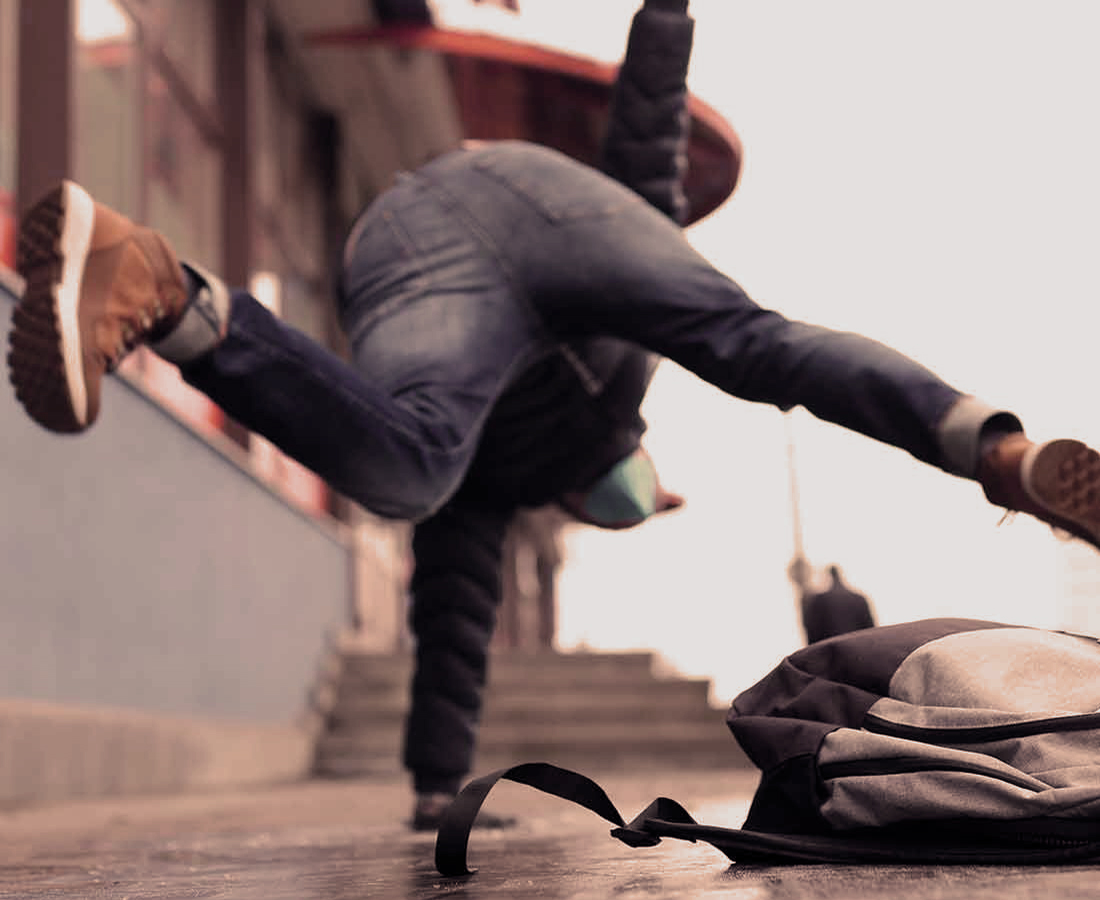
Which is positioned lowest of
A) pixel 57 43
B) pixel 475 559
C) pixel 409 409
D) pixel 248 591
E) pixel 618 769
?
pixel 618 769

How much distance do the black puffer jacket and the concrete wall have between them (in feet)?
7.37

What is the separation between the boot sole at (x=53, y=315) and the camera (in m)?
1.80

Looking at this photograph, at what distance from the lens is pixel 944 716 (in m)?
1.49

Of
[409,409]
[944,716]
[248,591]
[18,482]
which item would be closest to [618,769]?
[248,591]

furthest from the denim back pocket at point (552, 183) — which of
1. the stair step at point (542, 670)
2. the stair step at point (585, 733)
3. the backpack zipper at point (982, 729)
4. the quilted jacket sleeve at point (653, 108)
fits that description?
the stair step at point (542, 670)

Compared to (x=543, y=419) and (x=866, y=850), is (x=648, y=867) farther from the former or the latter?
(x=543, y=419)

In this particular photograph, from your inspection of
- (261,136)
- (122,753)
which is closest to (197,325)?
(122,753)

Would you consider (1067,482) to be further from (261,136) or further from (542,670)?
(261,136)

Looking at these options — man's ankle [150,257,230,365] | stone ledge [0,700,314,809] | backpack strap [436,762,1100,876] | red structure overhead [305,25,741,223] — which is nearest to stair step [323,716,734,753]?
stone ledge [0,700,314,809]

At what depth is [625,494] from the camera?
2832 millimetres

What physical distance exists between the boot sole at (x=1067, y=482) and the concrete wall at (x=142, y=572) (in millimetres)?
3488

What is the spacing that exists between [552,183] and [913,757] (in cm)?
123

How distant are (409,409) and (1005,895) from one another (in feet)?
3.88

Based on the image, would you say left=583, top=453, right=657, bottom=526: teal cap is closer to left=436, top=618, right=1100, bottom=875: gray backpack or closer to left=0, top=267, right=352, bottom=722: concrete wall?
left=436, top=618, right=1100, bottom=875: gray backpack
